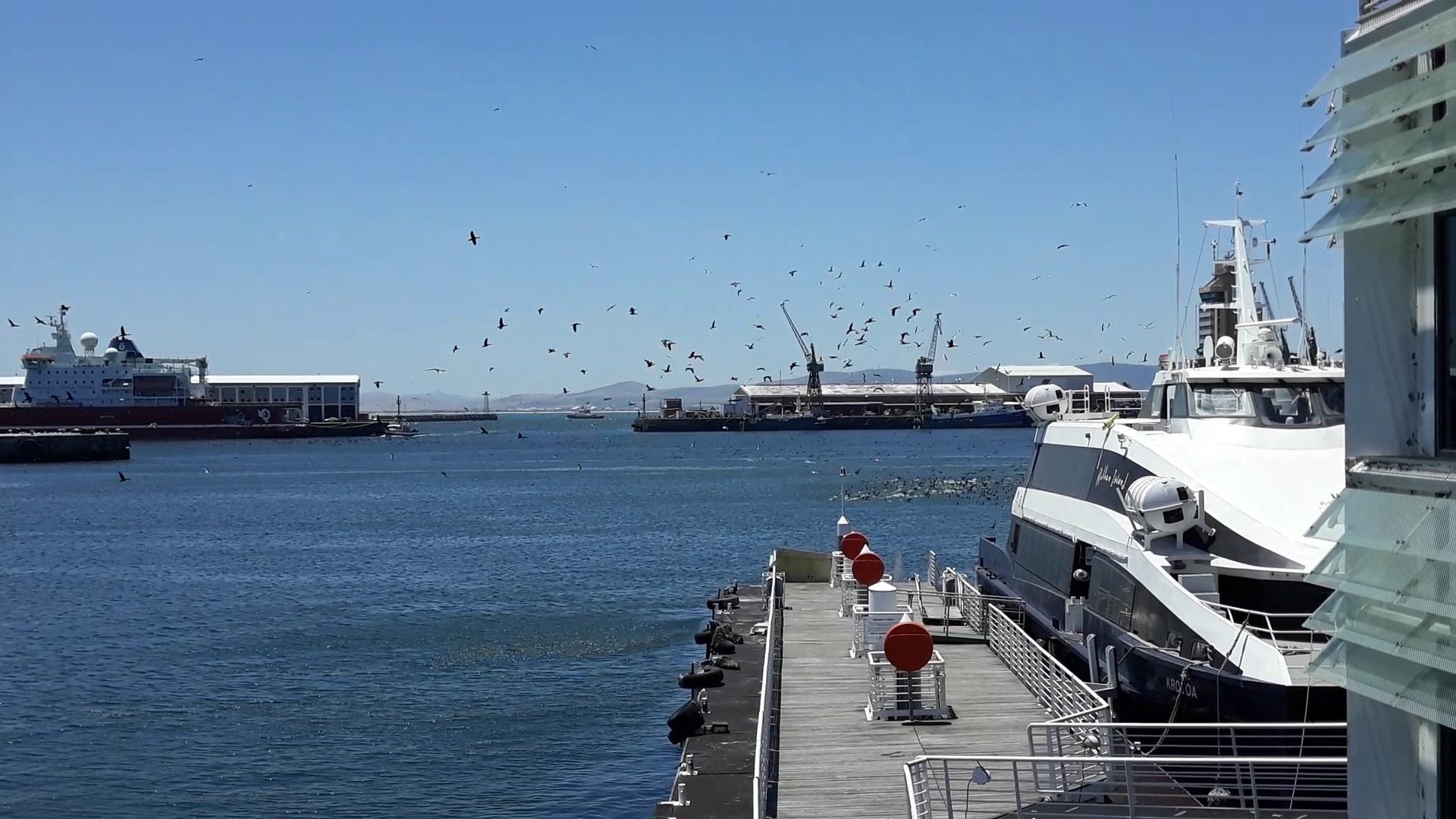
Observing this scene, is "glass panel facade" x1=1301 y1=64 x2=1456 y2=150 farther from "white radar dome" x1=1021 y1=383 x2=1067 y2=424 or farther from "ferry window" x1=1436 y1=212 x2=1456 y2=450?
"white radar dome" x1=1021 y1=383 x2=1067 y2=424

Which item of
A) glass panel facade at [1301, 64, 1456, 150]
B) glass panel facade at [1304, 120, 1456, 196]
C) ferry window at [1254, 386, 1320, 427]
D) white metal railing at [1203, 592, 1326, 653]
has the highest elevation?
glass panel facade at [1301, 64, 1456, 150]

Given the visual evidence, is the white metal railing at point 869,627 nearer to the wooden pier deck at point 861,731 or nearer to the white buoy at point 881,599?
the white buoy at point 881,599

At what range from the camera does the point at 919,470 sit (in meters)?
116

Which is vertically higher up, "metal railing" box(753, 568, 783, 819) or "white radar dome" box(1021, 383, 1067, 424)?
"white radar dome" box(1021, 383, 1067, 424)

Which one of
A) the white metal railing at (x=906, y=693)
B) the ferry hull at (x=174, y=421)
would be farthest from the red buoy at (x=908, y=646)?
the ferry hull at (x=174, y=421)

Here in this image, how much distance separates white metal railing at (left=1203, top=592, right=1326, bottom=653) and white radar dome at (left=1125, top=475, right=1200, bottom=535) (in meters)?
1.36

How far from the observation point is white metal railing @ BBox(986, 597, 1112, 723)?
54.7ft

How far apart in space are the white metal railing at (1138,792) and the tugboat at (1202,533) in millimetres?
815

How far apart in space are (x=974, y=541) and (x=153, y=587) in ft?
105

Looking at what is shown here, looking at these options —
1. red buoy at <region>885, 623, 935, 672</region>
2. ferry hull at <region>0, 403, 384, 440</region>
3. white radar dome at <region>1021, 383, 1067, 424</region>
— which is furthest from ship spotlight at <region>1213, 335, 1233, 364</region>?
ferry hull at <region>0, 403, 384, 440</region>

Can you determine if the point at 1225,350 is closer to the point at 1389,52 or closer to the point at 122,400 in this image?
the point at 1389,52

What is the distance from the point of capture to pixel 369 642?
35406mm

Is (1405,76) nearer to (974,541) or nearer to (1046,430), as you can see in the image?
(1046,430)

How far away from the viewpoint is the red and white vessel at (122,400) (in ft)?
543
